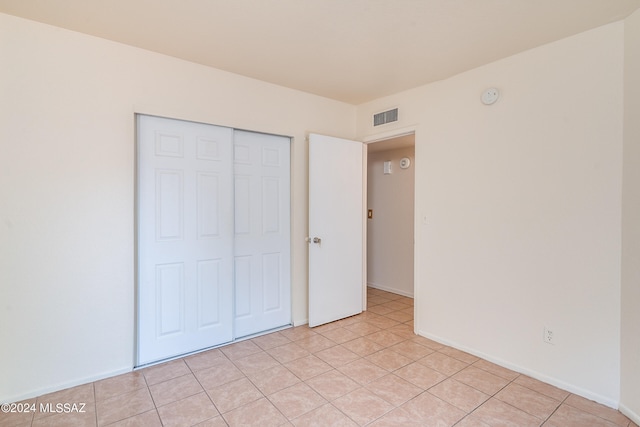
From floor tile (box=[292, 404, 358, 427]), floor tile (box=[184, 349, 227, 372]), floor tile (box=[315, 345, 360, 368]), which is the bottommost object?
floor tile (box=[292, 404, 358, 427])

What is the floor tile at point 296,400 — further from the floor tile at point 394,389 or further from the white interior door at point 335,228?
the white interior door at point 335,228

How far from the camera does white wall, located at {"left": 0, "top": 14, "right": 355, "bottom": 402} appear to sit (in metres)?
2.02

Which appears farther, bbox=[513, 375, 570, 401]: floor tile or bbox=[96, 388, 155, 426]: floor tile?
bbox=[513, 375, 570, 401]: floor tile

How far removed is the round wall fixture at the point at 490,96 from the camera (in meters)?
2.52

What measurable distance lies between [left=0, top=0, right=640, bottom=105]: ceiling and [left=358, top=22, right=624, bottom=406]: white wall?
250 mm

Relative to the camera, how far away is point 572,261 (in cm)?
216

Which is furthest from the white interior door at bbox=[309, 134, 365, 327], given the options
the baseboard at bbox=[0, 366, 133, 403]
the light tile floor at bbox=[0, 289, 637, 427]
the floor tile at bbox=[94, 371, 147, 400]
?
the baseboard at bbox=[0, 366, 133, 403]

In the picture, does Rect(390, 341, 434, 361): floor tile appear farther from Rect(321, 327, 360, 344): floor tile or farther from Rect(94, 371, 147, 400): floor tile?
Rect(94, 371, 147, 400): floor tile

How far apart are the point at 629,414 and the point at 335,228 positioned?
8.35 feet

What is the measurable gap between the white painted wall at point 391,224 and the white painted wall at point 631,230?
8.61 ft

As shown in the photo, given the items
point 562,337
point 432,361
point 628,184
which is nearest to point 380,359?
point 432,361

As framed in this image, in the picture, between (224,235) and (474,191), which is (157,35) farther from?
(474,191)

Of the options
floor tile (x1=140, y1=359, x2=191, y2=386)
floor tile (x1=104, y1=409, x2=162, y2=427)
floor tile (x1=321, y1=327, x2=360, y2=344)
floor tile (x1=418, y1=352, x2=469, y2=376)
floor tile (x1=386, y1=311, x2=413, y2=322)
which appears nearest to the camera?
floor tile (x1=104, y1=409, x2=162, y2=427)

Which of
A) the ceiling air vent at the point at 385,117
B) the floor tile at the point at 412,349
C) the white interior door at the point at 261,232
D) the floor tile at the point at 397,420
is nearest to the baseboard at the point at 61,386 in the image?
the white interior door at the point at 261,232
